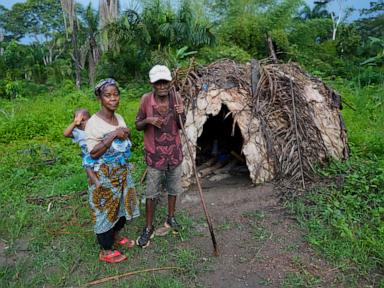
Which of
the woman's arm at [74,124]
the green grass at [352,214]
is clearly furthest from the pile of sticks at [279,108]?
the woman's arm at [74,124]

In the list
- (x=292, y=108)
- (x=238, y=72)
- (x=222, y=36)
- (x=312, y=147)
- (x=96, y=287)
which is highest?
(x=222, y=36)

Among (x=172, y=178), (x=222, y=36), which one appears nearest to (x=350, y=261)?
(x=172, y=178)

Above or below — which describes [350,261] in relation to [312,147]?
below

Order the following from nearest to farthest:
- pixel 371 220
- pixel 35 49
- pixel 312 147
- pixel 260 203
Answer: pixel 371 220 < pixel 260 203 < pixel 312 147 < pixel 35 49

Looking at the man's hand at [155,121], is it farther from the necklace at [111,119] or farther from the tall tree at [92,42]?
the tall tree at [92,42]

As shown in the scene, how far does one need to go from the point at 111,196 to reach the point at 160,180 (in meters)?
0.54

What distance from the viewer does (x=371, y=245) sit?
333 cm

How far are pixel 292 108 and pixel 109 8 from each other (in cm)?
1179

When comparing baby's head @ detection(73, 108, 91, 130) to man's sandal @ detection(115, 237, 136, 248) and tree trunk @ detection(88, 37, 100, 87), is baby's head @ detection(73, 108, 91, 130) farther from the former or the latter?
tree trunk @ detection(88, 37, 100, 87)

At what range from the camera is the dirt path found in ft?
10.1

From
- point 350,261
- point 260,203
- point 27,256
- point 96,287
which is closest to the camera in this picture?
point 96,287

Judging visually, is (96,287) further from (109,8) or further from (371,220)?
(109,8)

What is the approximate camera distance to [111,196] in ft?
10.3

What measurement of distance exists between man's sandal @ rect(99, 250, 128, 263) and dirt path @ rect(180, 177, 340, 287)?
2.27 feet
